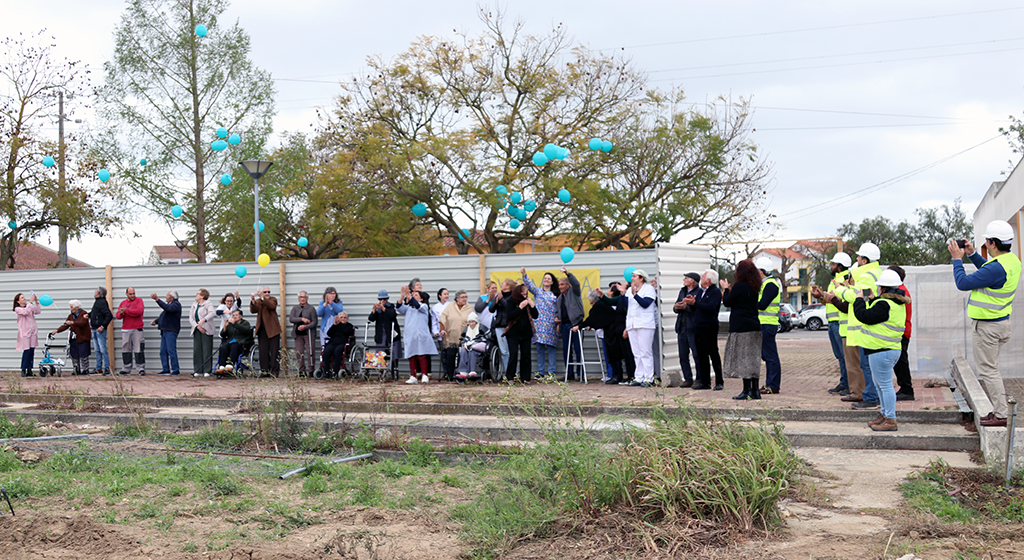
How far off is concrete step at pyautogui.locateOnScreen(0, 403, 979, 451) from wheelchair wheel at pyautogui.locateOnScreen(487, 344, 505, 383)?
3914mm

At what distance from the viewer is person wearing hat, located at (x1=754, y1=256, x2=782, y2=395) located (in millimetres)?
11383

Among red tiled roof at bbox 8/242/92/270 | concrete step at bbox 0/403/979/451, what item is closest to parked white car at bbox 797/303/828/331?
concrete step at bbox 0/403/979/451

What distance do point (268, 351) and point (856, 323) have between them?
11283 mm

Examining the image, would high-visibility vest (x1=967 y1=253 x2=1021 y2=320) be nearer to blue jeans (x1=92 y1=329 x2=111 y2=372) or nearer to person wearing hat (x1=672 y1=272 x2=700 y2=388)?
person wearing hat (x1=672 y1=272 x2=700 y2=388)

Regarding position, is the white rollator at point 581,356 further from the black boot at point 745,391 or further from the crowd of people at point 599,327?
the black boot at point 745,391

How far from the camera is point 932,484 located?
6375 mm

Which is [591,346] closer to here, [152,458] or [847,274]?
[847,274]

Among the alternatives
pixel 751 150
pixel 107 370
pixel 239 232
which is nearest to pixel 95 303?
pixel 107 370

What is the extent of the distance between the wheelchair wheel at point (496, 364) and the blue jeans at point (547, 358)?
0.70m

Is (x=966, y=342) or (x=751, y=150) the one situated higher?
(x=751, y=150)

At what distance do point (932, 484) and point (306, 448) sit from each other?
5.66 meters

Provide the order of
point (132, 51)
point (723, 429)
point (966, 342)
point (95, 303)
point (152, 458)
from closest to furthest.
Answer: point (723, 429)
point (152, 458)
point (966, 342)
point (95, 303)
point (132, 51)

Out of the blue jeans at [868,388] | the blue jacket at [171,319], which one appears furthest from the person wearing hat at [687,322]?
the blue jacket at [171,319]

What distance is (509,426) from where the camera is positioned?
9305 mm
